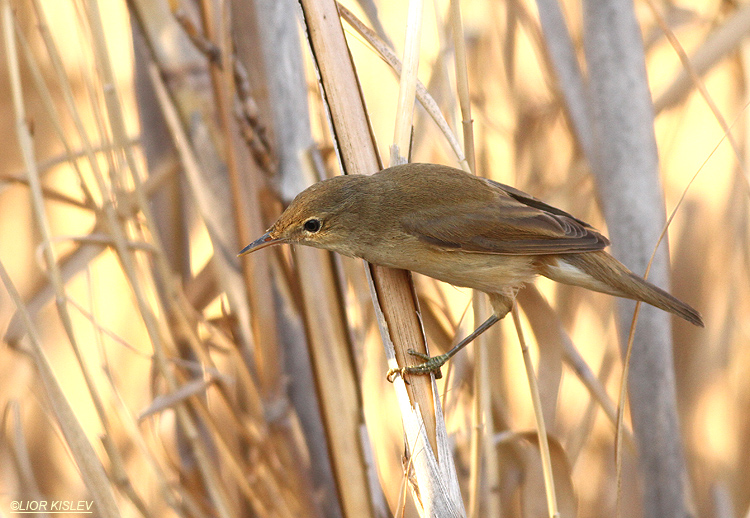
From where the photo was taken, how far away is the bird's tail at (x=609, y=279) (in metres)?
1.35

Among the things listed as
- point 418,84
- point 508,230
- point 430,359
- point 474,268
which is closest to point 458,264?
point 474,268

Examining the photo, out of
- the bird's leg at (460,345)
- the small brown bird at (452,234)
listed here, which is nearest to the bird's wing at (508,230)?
the small brown bird at (452,234)

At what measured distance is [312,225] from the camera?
1363 mm

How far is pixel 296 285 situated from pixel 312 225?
0.33 metres

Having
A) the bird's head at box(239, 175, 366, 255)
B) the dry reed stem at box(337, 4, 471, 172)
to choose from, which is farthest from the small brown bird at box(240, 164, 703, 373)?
the dry reed stem at box(337, 4, 471, 172)

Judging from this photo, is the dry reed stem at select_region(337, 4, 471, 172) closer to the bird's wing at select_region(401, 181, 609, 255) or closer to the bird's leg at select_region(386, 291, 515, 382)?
the bird's wing at select_region(401, 181, 609, 255)

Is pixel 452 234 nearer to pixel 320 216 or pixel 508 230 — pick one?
pixel 508 230

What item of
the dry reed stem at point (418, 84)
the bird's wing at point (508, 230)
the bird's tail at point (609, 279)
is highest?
the dry reed stem at point (418, 84)

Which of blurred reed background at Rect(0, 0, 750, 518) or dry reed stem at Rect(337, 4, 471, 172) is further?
blurred reed background at Rect(0, 0, 750, 518)

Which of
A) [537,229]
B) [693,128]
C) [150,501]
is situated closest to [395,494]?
[150,501]

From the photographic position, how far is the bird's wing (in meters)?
1.42

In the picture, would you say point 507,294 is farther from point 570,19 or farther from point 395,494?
point 570,19

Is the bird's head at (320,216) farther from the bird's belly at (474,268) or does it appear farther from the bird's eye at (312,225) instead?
the bird's belly at (474,268)

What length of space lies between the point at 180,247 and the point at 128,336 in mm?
493
